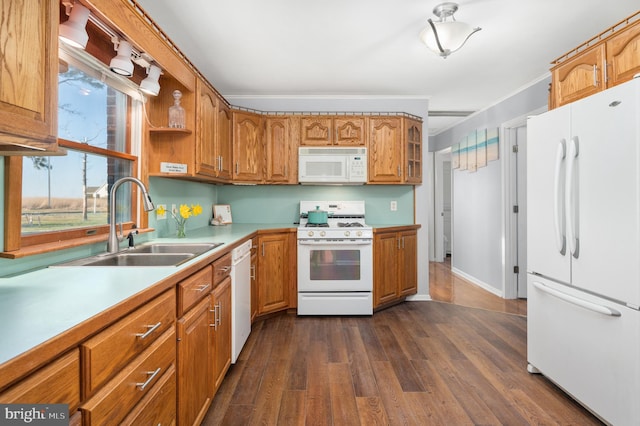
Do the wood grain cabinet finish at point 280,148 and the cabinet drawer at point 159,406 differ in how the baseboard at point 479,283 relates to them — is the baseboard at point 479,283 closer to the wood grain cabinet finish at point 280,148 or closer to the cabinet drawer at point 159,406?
the wood grain cabinet finish at point 280,148

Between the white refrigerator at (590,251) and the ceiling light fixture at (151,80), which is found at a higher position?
the ceiling light fixture at (151,80)

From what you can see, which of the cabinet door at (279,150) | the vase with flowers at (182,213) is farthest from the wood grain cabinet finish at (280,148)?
the vase with flowers at (182,213)

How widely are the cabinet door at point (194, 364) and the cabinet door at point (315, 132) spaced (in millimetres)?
2380

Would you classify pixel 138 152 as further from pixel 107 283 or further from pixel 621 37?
pixel 621 37

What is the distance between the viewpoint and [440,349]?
2637 millimetres

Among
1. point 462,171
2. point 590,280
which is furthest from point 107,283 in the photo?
point 462,171

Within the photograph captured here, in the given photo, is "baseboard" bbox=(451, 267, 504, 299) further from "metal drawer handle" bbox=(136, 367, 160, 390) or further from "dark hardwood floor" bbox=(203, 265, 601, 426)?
"metal drawer handle" bbox=(136, 367, 160, 390)

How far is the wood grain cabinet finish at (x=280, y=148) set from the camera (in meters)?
3.74

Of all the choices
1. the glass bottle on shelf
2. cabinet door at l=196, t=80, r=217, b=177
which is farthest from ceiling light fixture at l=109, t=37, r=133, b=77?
cabinet door at l=196, t=80, r=217, b=177

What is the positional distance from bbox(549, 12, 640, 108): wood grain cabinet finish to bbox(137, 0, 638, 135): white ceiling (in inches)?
16.7

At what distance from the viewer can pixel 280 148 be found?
3754mm

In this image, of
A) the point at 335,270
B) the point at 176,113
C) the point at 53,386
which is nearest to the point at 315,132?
the point at 335,270

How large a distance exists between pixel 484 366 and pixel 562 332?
0.61 metres

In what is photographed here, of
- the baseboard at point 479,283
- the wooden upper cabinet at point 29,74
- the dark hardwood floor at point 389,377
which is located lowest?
the dark hardwood floor at point 389,377
